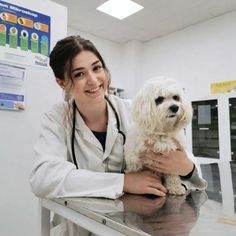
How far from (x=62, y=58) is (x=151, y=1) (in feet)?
9.60

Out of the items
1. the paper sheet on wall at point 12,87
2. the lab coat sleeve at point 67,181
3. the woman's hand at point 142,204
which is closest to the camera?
the woman's hand at point 142,204

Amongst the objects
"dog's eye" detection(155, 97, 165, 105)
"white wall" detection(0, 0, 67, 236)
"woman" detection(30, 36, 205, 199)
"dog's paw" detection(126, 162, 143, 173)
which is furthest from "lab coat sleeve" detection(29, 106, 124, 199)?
"white wall" detection(0, 0, 67, 236)

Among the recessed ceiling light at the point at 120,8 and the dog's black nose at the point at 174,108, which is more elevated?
the recessed ceiling light at the point at 120,8

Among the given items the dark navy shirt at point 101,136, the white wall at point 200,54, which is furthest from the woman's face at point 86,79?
the white wall at point 200,54

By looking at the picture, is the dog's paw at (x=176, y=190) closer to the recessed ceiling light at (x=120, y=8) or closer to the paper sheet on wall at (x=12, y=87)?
the paper sheet on wall at (x=12, y=87)

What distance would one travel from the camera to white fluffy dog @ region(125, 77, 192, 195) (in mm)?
1052

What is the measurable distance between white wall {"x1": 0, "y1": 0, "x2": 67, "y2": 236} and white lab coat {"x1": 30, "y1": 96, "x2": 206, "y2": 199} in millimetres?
533

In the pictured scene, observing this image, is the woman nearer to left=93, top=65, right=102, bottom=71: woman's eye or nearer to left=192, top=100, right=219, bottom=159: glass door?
left=93, top=65, right=102, bottom=71: woman's eye

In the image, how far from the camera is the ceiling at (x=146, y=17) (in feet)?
12.5

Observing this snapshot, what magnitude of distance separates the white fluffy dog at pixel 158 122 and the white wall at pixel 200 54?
312cm

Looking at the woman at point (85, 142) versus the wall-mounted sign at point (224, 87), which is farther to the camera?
the wall-mounted sign at point (224, 87)

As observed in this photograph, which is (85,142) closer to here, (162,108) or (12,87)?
(162,108)

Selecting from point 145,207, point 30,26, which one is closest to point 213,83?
point 30,26

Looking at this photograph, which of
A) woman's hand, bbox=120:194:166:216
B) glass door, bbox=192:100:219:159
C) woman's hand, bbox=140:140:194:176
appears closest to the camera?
woman's hand, bbox=120:194:166:216
